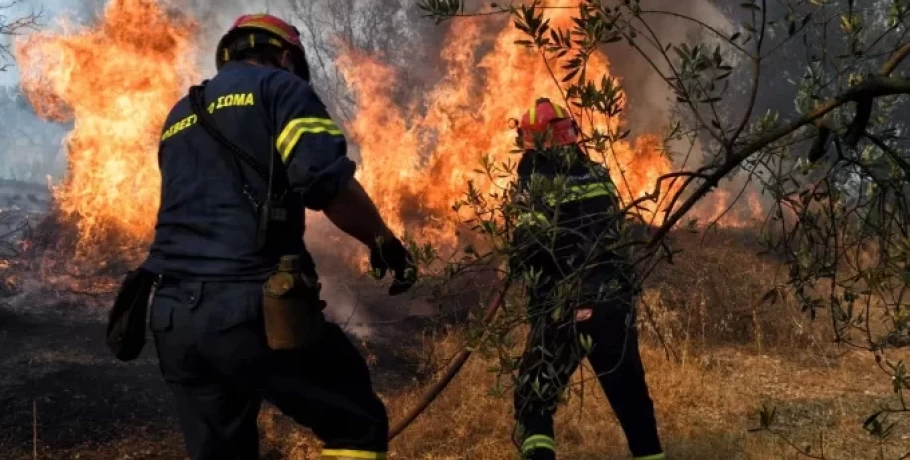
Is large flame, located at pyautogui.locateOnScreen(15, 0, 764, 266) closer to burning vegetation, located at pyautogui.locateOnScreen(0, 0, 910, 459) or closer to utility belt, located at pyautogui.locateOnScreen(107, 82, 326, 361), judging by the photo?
burning vegetation, located at pyautogui.locateOnScreen(0, 0, 910, 459)

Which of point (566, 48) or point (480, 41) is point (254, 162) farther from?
point (480, 41)

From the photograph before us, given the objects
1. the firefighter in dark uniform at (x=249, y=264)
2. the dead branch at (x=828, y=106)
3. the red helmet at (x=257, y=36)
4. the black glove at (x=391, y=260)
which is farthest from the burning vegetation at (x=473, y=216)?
the red helmet at (x=257, y=36)

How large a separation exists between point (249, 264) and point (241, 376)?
38 cm

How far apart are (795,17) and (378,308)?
341 inches

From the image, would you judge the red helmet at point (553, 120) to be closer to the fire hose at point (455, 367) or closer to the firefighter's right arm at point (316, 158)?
the fire hose at point (455, 367)

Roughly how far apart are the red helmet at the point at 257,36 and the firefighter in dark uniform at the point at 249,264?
22 cm

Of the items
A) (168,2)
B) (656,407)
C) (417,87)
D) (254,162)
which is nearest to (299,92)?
(254,162)

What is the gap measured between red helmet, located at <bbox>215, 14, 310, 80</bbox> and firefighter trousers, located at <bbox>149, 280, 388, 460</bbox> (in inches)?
37.8

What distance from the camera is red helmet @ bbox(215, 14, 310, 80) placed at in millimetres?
2818

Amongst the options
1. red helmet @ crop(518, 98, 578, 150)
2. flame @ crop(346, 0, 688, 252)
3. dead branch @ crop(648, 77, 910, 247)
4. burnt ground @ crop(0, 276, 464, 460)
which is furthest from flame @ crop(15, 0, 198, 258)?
dead branch @ crop(648, 77, 910, 247)

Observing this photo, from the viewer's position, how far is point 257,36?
111 inches

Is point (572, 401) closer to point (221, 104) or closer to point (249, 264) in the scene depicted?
point (249, 264)

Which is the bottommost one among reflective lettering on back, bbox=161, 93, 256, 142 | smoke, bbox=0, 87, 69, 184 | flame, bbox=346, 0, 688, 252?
reflective lettering on back, bbox=161, 93, 256, 142

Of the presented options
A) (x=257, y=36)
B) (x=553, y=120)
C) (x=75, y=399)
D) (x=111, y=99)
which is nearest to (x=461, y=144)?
(x=111, y=99)
